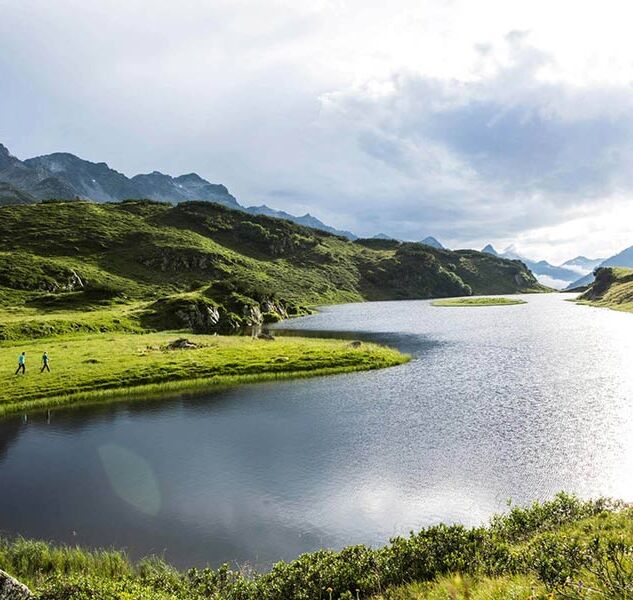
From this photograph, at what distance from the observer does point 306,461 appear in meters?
32.5

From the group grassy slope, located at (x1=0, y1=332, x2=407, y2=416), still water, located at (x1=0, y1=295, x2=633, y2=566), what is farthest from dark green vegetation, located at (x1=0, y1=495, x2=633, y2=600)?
grassy slope, located at (x1=0, y1=332, x2=407, y2=416)

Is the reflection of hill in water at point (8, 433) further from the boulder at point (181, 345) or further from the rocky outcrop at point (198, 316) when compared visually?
the rocky outcrop at point (198, 316)

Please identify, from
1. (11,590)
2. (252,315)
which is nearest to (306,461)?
(11,590)

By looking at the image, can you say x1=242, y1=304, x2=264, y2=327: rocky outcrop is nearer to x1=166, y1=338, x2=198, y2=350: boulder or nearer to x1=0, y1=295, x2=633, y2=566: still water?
x1=166, y1=338, x2=198, y2=350: boulder

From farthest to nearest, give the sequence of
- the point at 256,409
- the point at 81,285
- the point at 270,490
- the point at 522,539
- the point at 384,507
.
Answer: the point at 81,285
the point at 256,409
the point at 270,490
the point at 384,507
the point at 522,539

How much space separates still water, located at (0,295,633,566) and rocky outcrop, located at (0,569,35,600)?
922cm

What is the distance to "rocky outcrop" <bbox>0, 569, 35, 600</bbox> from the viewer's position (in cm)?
1285

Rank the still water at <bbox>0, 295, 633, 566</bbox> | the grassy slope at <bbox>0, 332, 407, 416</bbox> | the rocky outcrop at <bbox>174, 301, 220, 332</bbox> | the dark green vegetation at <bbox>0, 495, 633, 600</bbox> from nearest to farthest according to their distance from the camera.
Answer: the dark green vegetation at <bbox>0, 495, 633, 600</bbox> < the still water at <bbox>0, 295, 633, 566</bbox> < the grassy slope at <bbox>0, 332, 407, 416</bbox> < the rocky outcrop at <bbox>174, 301, 220, 332</bbox>

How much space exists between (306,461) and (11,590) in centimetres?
2147

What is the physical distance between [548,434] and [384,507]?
19.8m

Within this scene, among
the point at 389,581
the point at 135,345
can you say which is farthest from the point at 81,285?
the point at 389,581

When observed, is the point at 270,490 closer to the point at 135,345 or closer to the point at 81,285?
the point at 135,345

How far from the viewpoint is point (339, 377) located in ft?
208

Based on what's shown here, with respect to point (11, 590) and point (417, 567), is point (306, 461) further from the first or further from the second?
point (11, 590)
